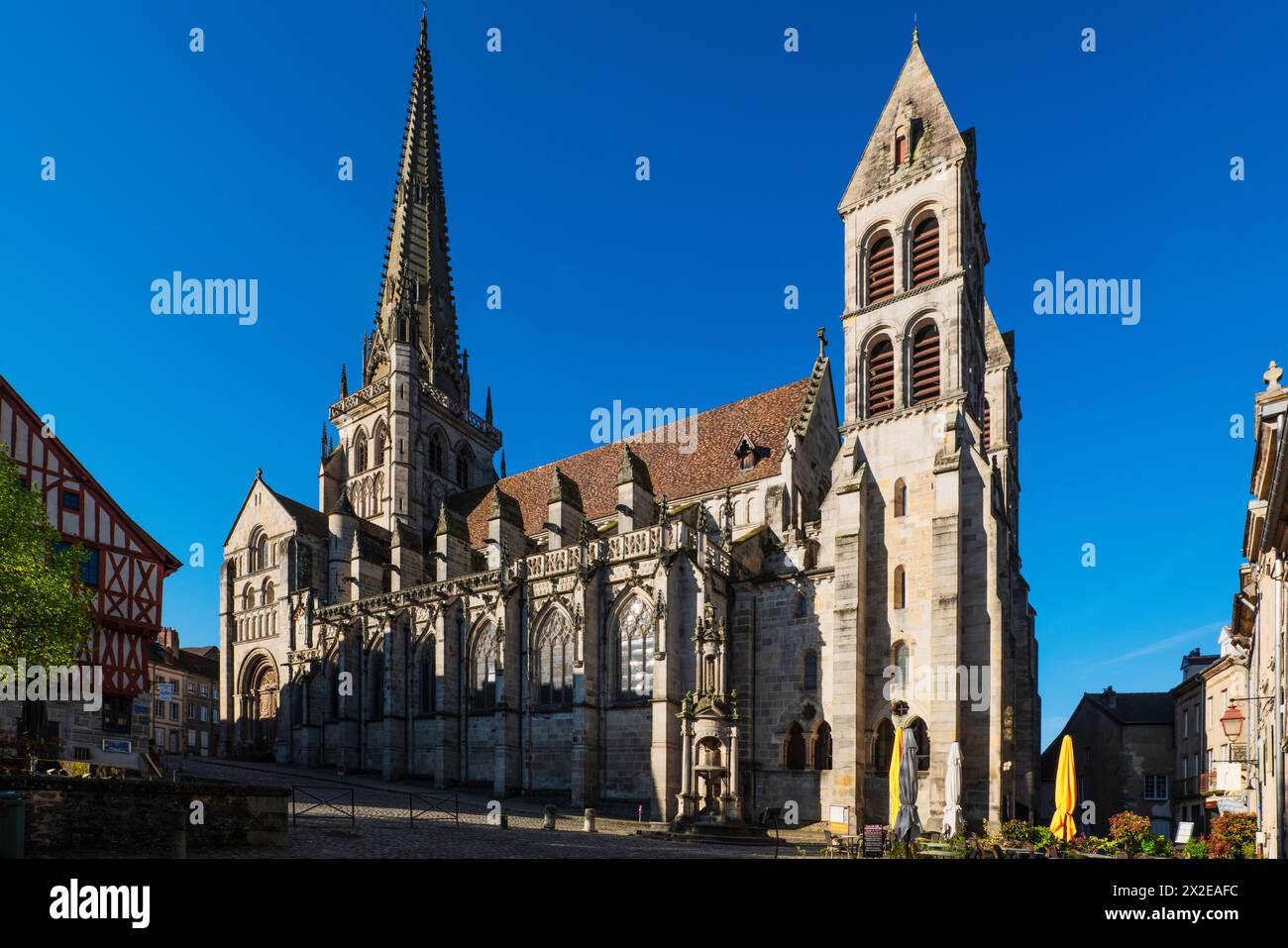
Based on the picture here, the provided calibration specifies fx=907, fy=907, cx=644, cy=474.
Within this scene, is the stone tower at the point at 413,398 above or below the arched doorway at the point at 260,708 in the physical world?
above

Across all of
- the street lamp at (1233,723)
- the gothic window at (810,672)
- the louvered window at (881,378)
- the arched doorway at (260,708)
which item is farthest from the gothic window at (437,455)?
the street lamp at (1233,723)

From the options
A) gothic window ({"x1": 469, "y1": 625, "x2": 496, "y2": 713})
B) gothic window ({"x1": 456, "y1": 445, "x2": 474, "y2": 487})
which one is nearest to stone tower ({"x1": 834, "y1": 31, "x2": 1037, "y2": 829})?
gothic window ({"x1": 469, "y1": 625, "x2": 496, "y2": 713})

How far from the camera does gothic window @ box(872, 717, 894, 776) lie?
25.5 metres

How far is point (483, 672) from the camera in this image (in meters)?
33.8

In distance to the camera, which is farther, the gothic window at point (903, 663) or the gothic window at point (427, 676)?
the gothic window at point (427, 676)

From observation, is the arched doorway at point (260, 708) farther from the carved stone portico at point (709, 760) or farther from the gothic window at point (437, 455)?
the carved stone portico at point (709, 760)

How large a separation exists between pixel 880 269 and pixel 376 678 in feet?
83.5

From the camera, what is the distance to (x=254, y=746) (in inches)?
1663

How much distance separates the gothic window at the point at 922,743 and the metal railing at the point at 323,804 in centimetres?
1466

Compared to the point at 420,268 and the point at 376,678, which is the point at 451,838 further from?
the point at 420,268

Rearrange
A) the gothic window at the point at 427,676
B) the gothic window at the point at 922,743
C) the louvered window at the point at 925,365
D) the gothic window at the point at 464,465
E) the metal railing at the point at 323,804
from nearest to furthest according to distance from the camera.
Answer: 1. the metal railing at the point at 323,804
2. the gothic window at the point at 922,743
3. the louvered window at the point at 925,365
4. the gothic window at the point at 427,676
5. the gothic window at the point at 464,465

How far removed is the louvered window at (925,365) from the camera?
2811 cm
